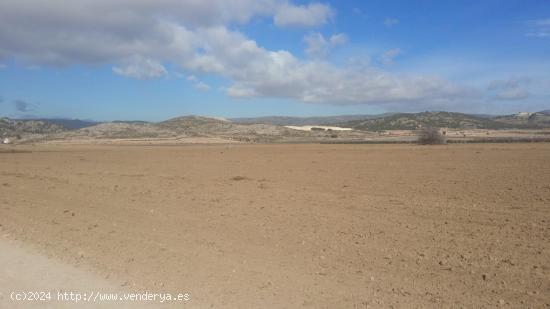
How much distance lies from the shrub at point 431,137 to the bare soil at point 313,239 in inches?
1621

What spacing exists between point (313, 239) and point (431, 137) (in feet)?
175

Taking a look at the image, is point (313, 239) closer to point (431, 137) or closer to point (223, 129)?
point (431, 137)

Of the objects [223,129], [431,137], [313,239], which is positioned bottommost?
[313,239]

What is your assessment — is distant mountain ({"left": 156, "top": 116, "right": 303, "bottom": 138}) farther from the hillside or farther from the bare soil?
the bare soil

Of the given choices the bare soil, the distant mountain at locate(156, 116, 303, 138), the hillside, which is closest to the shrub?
the bare soil

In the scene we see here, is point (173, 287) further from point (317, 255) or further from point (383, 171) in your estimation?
point (383, 171)

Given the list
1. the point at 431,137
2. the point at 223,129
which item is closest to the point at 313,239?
the point at 431,137

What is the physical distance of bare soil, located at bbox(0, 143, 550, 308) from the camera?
24.1 feet

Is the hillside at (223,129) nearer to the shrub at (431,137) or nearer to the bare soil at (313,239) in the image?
the shrub at (431,137)

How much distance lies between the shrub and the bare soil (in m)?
41.2

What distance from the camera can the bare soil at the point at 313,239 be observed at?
735 cm

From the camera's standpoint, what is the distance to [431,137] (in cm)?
6031

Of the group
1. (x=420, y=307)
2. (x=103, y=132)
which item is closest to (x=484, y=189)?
(x=420, y=307)

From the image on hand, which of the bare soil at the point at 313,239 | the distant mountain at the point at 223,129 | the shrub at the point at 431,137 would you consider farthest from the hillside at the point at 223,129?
the bare soil at the point at 313,239
